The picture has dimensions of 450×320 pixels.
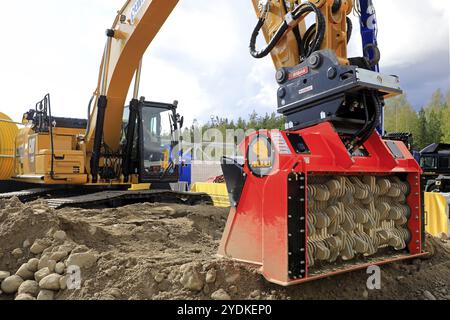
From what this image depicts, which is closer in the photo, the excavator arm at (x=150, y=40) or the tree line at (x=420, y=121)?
the excavator arm at (x=150, y=40)

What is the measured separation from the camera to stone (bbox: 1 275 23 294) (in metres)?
3.26

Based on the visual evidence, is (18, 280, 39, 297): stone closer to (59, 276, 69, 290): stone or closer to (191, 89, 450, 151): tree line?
(59, 276, 69, 290): stone

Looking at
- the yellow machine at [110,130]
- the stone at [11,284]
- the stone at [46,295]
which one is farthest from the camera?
the yellow machine at [110,130]

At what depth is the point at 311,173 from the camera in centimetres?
302

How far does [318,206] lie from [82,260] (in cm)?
192

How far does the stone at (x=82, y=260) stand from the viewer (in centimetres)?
328

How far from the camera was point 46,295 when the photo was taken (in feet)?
10.1

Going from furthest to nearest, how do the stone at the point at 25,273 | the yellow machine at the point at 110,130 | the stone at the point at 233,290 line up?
the yellow machine at the point at 110,130 < the stone at the point at 25,273 < the stone at the point at 233,290

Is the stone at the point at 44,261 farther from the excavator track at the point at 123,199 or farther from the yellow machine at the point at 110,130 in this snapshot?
the yellow machine at the point at 110,130

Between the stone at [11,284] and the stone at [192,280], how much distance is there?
1386 millimetres

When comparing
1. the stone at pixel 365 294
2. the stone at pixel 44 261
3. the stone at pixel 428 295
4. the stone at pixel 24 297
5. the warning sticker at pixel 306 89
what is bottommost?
the stone at pixel 428 295

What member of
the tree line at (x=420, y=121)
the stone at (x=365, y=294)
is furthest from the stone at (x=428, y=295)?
the tree line at (x=420, y=121)

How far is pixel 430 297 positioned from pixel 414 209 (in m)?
0.85

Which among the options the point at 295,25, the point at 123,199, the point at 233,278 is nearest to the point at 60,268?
the point at 233,278
